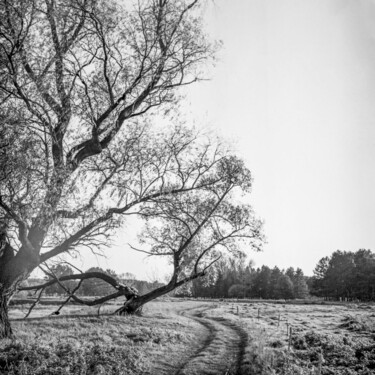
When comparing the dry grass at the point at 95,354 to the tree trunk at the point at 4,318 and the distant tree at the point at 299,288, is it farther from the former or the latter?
the distant tree at the point at 299,288

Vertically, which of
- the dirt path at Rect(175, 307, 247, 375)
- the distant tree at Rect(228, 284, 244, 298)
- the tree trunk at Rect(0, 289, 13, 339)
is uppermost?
the tree trunk at Rect(0, 289, 13, 339)

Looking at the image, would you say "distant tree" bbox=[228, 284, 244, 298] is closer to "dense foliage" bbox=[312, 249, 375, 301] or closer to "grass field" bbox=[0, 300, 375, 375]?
"dense foliage" bbox=[312, 249, 375, 301]

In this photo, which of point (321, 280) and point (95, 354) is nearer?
point (95, 354)

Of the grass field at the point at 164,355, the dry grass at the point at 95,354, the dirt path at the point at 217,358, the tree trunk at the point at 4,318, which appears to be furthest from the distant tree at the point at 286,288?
the tree trunk at the point at 4,318

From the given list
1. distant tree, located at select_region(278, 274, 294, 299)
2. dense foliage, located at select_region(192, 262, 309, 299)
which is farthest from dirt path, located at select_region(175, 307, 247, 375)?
distant tree, located at select_region(278, 274, 294, 299)

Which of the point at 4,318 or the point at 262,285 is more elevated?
the point at 4,318

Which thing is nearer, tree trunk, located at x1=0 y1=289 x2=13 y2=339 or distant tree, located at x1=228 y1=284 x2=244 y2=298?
tree trunk, located at x1=0 y1=289 x2=13 y2=339

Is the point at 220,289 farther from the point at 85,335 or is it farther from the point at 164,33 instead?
the point at 164,33

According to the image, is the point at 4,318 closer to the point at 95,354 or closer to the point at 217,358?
the point at 95,354

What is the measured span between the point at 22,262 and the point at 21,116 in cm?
500

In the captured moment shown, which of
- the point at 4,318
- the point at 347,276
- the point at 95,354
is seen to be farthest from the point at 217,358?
the point at 347,276

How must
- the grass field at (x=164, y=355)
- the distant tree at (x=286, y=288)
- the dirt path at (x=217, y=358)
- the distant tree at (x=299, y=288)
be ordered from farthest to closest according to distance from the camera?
1. the distant tree at (x=299, y=288)
2. the distant tree at (x=286, y=288)
3. the dirt path at (x=217, y=358)
4. the grass field at (x=164, y=355)

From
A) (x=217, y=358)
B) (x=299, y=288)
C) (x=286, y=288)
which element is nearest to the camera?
(x=217, y=358)

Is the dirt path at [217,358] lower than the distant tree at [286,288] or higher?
higher
